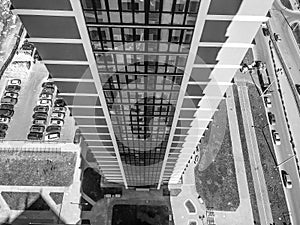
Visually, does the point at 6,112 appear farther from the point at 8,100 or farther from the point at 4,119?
the point at 8,100

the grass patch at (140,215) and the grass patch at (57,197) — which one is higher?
the grass patch at (57,197)

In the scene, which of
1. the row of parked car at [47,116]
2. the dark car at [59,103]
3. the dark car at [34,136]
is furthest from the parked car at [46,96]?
the dark car at [34,136]

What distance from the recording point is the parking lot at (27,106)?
124 ft

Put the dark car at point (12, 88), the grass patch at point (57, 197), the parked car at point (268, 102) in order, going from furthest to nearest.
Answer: the parked car at point (268, 102) → the dark car at point (12, 88) → the grass patch at point (57, 197)

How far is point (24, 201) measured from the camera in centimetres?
3372

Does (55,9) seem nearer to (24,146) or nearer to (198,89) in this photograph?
(198,89)

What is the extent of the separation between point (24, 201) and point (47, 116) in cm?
1062

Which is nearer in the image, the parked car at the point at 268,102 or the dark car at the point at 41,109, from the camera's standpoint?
the dark car at the point at 41,109

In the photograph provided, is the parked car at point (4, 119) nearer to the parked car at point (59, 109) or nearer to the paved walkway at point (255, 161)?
the parked car at point (59, 109)

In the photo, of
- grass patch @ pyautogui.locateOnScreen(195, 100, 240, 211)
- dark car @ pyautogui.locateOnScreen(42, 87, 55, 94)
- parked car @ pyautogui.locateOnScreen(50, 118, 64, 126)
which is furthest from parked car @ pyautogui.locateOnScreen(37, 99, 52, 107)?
grass patch @ pyautogui.locateOnScreen(195, 100, 240, 211)

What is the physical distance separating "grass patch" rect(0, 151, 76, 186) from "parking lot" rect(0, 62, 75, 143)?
→ 217 centimetres

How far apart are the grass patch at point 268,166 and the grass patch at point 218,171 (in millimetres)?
3713

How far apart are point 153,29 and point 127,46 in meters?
1.45

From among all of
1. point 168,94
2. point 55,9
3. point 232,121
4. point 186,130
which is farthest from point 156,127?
point 232,121
